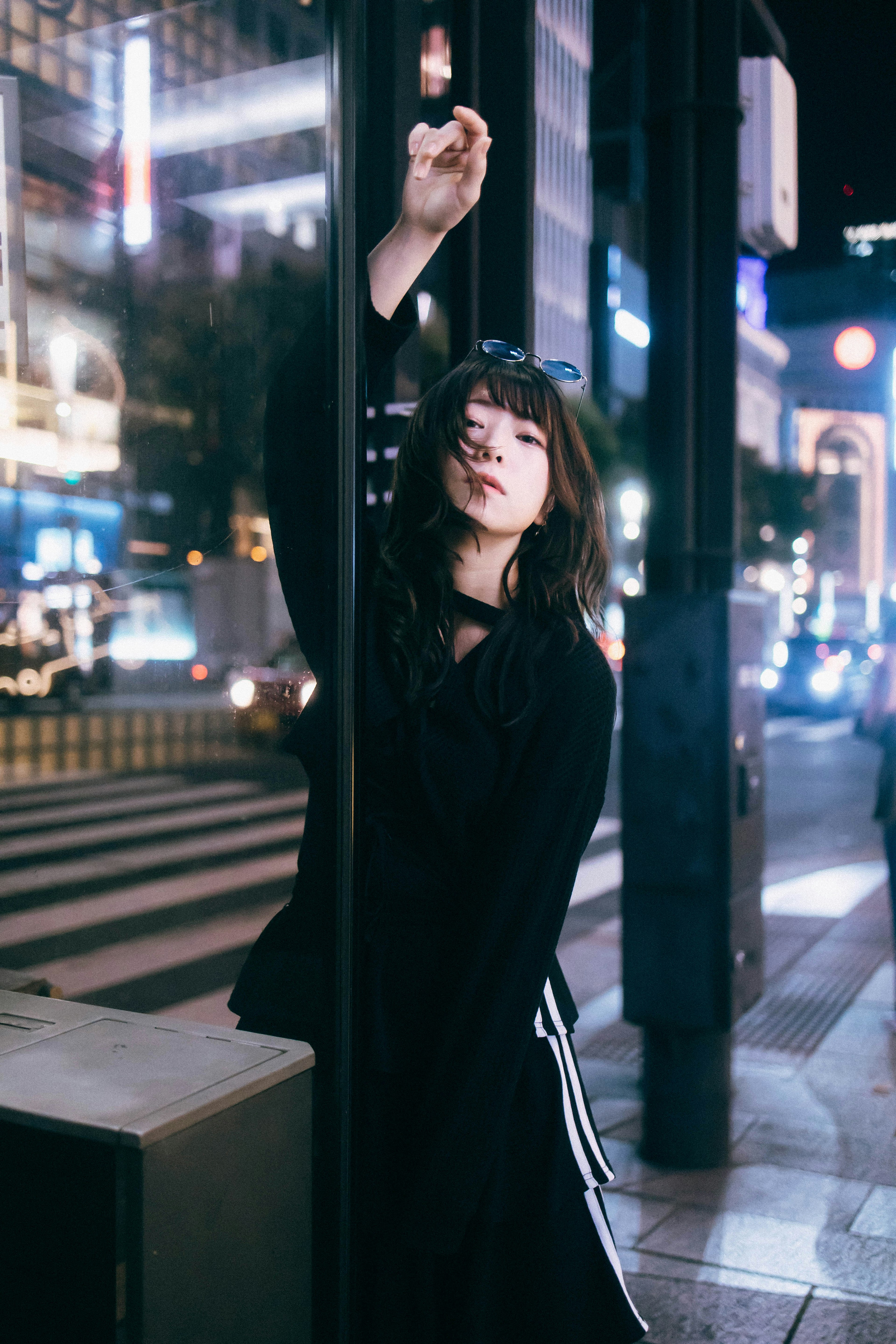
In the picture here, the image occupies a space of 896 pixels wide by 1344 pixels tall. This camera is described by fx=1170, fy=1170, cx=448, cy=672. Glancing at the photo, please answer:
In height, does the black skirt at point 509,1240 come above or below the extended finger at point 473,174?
below

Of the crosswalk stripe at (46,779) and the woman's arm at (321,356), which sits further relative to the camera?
the crosswalk stripe at (46,779)

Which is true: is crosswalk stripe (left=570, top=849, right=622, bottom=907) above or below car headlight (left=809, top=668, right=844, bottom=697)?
below

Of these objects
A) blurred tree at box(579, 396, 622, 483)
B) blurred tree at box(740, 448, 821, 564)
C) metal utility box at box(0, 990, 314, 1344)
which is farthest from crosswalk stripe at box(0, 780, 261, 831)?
blurred tree at box(740, 448, 821, 564)

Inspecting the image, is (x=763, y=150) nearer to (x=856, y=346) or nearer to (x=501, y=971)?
(x=856, y=346)

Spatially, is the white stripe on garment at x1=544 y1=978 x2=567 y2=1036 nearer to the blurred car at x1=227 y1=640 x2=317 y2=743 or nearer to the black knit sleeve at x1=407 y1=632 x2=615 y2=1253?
the black knit sleeve at x1=407 y1=632 x2=615 y2=1253

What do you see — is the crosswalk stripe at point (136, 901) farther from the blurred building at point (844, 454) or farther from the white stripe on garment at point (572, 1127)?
the blurred building at point (844, 454)

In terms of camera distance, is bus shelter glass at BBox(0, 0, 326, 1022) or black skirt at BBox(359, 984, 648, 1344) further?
bus shelter glass at BBox(0, 0, 326, 1022)

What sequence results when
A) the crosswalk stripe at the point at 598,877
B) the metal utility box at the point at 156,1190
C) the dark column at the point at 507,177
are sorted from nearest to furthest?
the metal utility box at the point at 156,1190 → the dark column at the point at 507,177 → the crosswalk stripe at the point at 598,877

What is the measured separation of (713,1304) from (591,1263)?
1205 mm

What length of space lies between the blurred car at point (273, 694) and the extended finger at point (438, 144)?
0.77 meters

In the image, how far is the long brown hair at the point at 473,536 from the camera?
1.81 m

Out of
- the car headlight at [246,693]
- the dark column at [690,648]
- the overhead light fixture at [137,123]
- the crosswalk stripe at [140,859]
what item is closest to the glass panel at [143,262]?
the overhead light fixture at [137,123]

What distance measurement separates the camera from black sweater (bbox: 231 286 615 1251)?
1.58m

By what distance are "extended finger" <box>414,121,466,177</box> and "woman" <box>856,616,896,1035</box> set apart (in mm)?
3939
